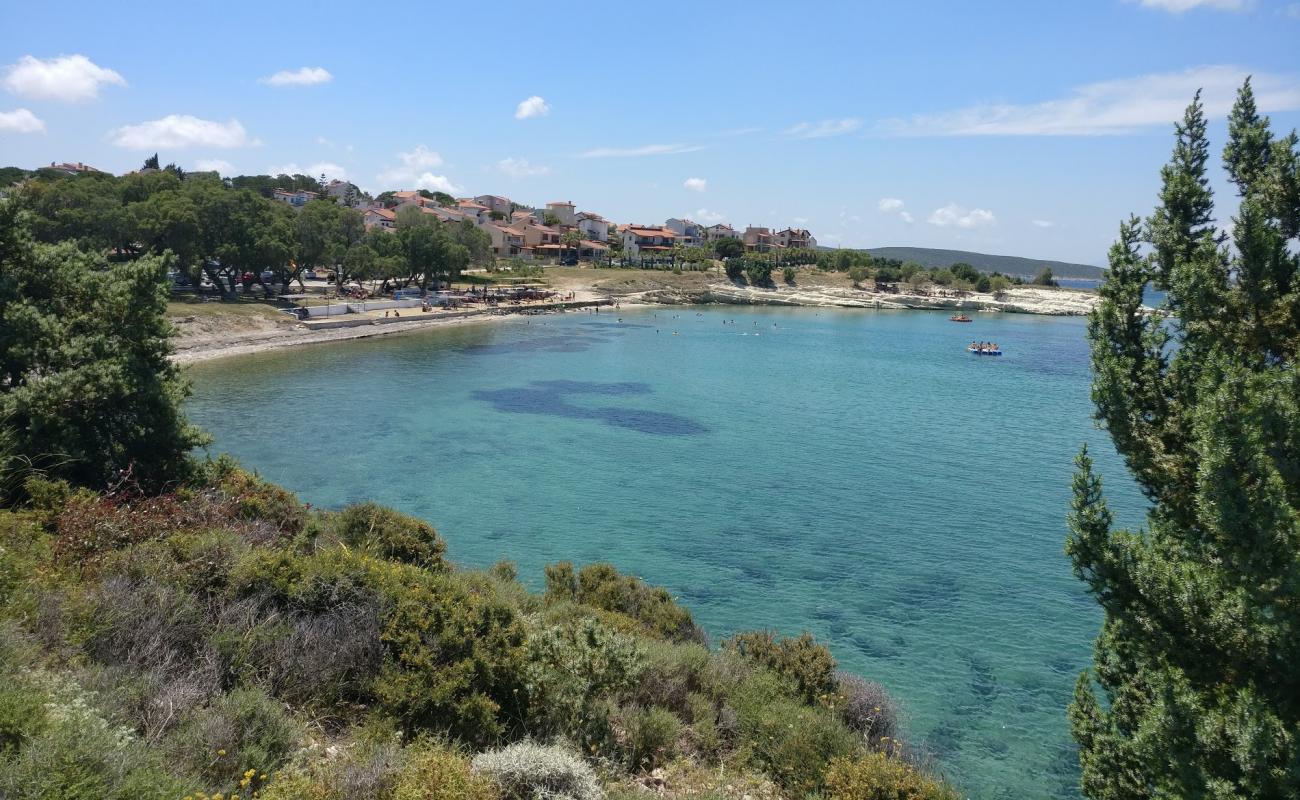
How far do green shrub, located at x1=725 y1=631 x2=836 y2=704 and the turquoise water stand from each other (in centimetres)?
285

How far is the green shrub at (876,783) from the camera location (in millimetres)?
8367

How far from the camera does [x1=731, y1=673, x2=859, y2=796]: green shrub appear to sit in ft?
31.9

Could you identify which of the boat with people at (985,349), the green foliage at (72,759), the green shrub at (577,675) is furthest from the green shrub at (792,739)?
the boat with people at (985,349)

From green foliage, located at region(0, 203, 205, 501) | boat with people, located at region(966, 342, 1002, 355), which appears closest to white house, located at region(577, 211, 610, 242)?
boat with people, located at region(966, 342, 1002, 355)

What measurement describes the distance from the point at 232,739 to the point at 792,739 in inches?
261

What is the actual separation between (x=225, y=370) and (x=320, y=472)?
82.8 ft

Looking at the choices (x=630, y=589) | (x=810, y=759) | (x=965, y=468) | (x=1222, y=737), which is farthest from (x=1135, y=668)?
(x=965, y=468)

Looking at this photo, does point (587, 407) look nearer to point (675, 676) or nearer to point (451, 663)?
point (675, 676)

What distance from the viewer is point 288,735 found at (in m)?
7.77

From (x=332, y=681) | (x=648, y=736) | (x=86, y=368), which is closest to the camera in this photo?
(x=332, y=681)

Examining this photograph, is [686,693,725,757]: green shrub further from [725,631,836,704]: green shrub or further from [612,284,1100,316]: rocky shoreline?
[612,284,1100,316]: rocky shoreline

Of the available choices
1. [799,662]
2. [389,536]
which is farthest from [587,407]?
[799,662]

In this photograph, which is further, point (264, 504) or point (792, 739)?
point (264, 504)

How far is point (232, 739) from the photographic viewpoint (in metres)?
7.36
